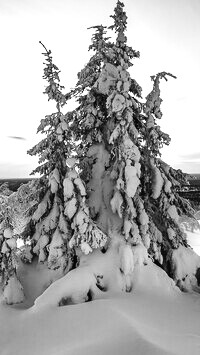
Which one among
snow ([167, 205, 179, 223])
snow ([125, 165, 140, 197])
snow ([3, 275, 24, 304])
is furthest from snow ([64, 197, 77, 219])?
snow ([167, 205, 179, 223])

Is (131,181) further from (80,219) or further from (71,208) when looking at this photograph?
(71,208)

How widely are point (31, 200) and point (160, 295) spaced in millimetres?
6428

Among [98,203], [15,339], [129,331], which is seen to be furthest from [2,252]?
[129,331]

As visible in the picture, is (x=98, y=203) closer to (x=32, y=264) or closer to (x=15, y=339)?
(x=32, y=264)

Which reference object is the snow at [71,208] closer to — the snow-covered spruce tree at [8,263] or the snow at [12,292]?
the snow-covered spruce tree at [8,263]

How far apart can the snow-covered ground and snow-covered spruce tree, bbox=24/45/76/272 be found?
A: 206cm

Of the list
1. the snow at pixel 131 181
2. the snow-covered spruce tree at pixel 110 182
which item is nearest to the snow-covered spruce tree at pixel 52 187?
the snow-covered spruce tree at pixel 110 182

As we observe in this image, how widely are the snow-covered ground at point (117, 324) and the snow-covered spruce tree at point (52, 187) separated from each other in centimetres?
206

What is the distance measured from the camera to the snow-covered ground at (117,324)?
7.01 m

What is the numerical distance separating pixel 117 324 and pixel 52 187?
18.2ft

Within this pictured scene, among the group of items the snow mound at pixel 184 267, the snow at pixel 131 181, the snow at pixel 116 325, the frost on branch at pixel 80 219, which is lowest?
the snow at pixel 116 325

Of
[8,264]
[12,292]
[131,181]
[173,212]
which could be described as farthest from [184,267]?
[8,264]

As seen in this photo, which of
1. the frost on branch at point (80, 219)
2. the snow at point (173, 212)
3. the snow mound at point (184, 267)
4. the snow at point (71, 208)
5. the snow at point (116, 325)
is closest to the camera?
the snow at point (116, 325)

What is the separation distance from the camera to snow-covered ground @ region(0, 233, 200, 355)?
701 cm
